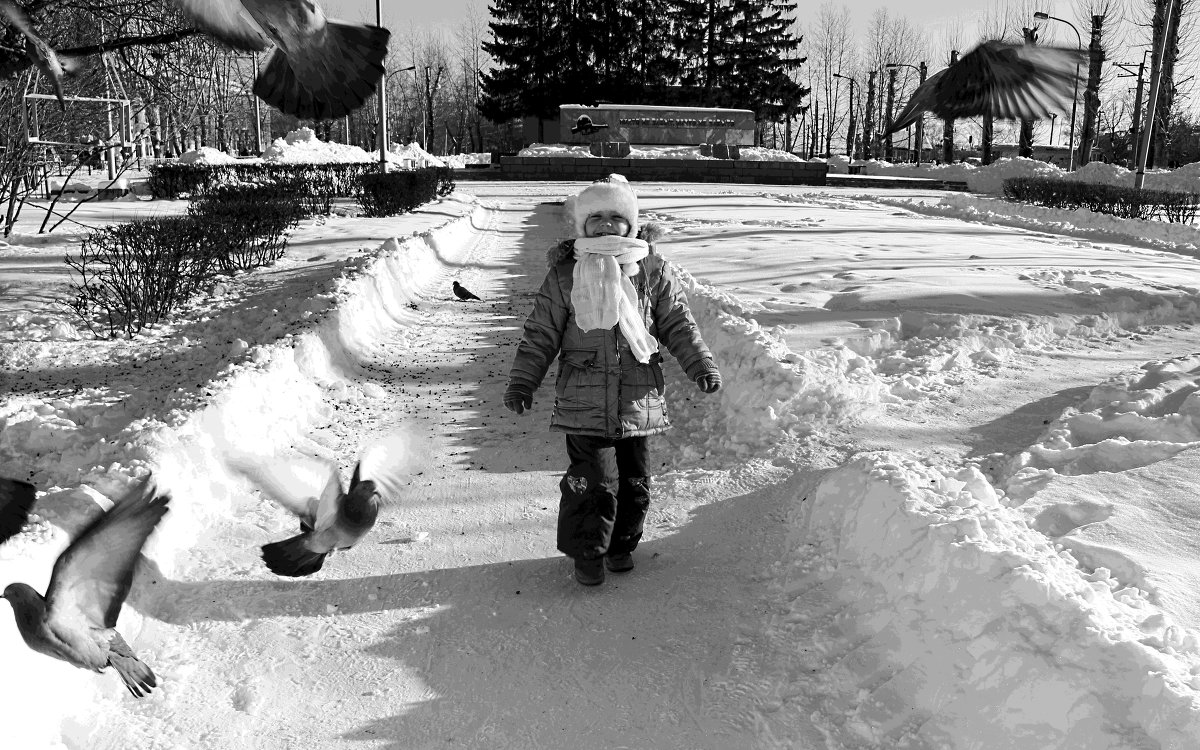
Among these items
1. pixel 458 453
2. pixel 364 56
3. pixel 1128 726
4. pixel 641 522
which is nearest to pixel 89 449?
pixel 458 453

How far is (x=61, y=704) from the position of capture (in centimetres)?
253

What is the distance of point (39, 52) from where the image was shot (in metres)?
1.58

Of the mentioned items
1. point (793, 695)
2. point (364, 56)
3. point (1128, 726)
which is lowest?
point (793, 695)

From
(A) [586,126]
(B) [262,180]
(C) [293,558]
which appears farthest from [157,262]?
(A) [586,126]

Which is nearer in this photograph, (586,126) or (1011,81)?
(1011,81)

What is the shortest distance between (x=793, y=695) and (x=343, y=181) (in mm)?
21884

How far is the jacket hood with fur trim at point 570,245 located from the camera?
351cm

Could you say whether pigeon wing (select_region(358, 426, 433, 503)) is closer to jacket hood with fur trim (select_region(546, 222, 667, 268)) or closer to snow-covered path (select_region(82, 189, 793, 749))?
snow-covered path (select_region(82, 189, 793, 749))

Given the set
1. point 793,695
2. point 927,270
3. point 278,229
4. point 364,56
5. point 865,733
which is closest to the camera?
point 364,56

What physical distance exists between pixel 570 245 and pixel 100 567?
1.95m

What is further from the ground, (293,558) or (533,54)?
(533,54)

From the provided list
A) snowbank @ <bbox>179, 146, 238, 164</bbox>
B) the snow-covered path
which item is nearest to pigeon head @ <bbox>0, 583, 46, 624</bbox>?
the snow-covered path

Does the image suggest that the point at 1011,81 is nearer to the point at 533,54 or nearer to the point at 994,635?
the point at 994,635

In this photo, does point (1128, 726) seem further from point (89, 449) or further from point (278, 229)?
point (278, 229)
